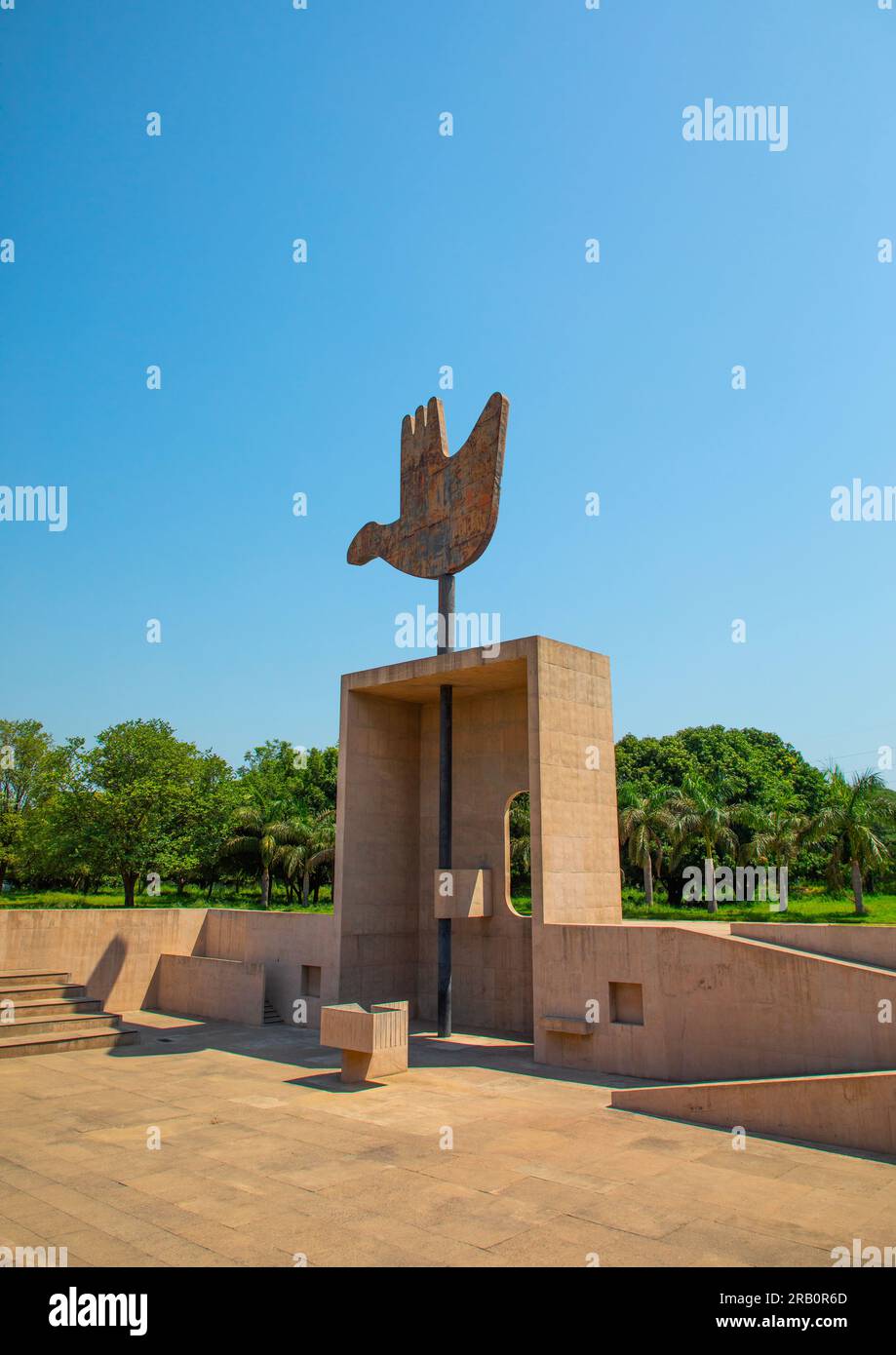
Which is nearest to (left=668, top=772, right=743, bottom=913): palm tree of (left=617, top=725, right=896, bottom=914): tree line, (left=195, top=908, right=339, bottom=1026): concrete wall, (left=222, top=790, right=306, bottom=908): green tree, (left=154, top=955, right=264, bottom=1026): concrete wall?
(left=617, top=725, right=896, bottom=914): tree line

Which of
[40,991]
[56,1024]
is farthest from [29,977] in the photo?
[56,1024]

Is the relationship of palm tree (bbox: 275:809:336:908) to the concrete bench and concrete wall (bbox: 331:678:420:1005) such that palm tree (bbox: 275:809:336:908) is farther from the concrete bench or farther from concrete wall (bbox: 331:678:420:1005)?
the concrete bench

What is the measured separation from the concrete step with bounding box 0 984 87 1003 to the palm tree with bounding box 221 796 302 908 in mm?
24200

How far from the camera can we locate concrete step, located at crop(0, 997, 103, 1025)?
1641cm

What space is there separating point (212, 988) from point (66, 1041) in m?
3.83

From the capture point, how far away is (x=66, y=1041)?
51.0 feet

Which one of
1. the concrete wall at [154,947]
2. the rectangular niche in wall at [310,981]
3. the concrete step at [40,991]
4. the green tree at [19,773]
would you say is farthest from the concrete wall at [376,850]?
the green tree at [19,773]

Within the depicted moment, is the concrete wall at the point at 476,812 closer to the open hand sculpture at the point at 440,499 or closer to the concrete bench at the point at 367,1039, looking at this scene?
the open hand sculpture at the point at 440,499

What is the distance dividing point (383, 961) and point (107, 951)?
20.8 feet

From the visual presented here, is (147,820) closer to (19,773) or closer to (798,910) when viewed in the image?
(19,773)
